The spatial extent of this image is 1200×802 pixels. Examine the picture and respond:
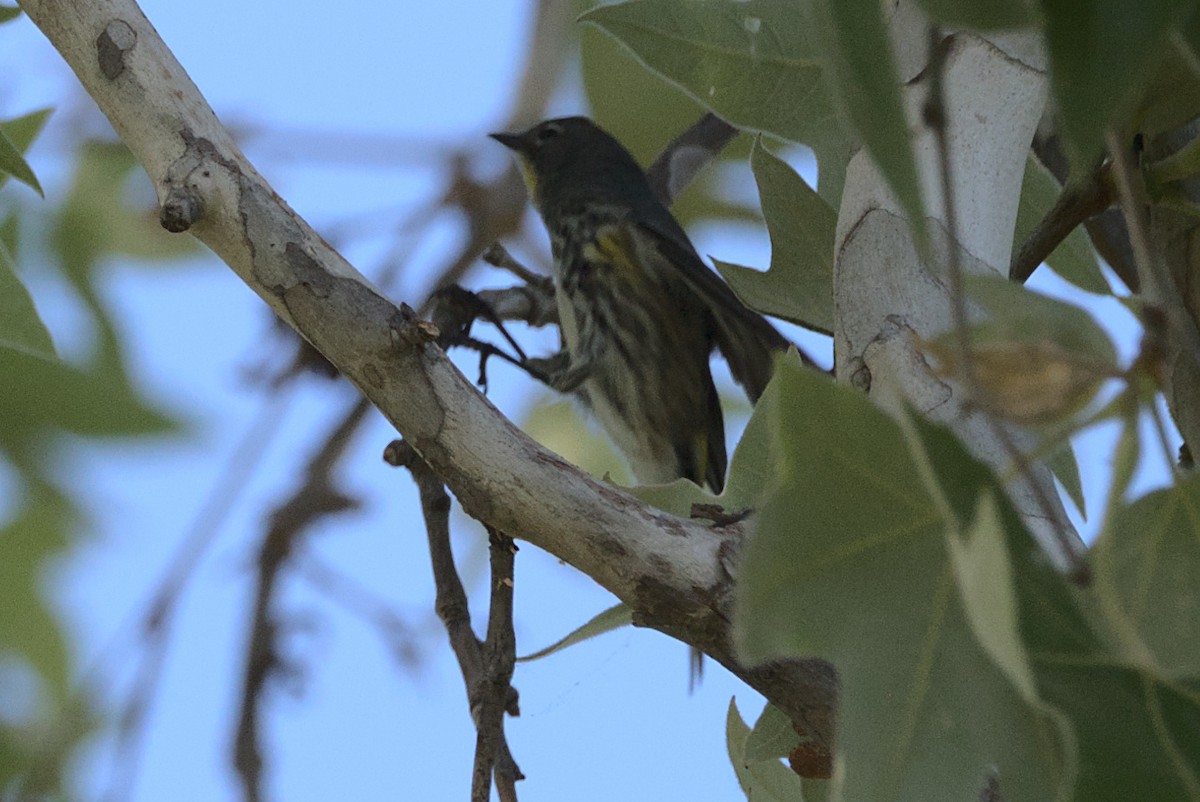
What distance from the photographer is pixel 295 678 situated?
62.7 inches

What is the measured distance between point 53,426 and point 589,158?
1.19 meters

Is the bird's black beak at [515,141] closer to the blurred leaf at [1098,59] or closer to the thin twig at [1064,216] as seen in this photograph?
the thin twig at [1064,216]

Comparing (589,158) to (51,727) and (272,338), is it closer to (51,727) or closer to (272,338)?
(272,338)

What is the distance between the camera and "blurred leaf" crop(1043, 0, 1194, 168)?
0.35m

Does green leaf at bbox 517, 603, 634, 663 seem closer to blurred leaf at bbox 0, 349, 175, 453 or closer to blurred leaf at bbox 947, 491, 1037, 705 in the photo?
blurred leaf at bbox 947, 491, 1037, 705

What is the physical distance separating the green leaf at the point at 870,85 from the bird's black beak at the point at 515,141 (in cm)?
205

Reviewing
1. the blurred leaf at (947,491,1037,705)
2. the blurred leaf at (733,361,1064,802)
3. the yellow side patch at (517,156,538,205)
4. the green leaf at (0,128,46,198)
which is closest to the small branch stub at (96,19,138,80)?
the green leaf at (0,128,46,198)

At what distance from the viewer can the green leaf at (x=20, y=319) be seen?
2.76ft

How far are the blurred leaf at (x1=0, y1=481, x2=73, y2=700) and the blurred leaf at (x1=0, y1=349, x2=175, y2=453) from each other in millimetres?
199

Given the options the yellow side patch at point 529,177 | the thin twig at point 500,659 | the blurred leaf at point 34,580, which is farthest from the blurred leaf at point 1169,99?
the yellow side patch at point 529,177

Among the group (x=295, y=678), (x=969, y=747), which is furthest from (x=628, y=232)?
(x=969, y=747)

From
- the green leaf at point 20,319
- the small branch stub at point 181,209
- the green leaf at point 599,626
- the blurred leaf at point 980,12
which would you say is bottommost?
the blurred leaf at point 980,12

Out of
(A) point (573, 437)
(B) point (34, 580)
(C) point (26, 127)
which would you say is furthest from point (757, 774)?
(A) point (573, 437)

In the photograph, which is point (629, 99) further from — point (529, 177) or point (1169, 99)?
point (1169, 99)
